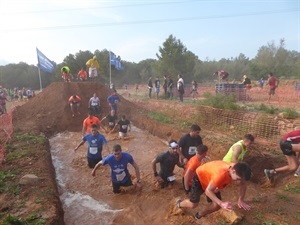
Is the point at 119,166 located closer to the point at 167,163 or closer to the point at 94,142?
the point at 167,163

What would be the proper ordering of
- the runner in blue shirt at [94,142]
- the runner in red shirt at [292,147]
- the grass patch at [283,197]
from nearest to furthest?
the grass patch at [283,197], the runner in red shirt at [292,147], the runner in blue shirt at [94,142]

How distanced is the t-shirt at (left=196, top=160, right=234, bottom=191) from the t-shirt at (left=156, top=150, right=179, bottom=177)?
6.28 feet

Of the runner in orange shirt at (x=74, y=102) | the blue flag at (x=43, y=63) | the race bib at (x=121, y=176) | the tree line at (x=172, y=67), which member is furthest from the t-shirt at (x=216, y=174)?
the tree line at (x=172, y=67)

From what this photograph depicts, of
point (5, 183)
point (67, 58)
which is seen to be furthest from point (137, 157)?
point (67, 58)

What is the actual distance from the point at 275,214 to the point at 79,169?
20.4 feet

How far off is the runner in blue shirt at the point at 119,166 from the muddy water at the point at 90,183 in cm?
31

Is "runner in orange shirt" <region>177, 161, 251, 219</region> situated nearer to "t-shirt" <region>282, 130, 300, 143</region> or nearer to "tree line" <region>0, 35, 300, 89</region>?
"t-shirt" <region>282, 130, 300, 143</region>

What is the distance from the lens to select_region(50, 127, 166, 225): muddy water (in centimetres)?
635

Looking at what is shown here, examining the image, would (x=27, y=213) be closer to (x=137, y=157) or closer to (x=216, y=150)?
(x=137, y=157)

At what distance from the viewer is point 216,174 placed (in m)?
4.26

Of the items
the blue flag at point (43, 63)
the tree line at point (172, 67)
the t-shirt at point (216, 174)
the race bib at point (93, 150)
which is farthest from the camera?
the tree line at point (172, 67)

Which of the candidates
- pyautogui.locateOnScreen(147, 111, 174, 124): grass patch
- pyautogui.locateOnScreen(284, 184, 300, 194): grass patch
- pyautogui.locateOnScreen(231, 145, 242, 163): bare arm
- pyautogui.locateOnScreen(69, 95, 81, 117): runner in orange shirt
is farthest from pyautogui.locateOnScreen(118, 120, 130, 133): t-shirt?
pyautogui.locateOnScreen(284, 184, 300, 194): grass patch

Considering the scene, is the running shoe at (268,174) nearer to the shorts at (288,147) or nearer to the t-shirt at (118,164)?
the shorts at (288,147)

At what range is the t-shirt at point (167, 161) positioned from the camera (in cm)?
666
